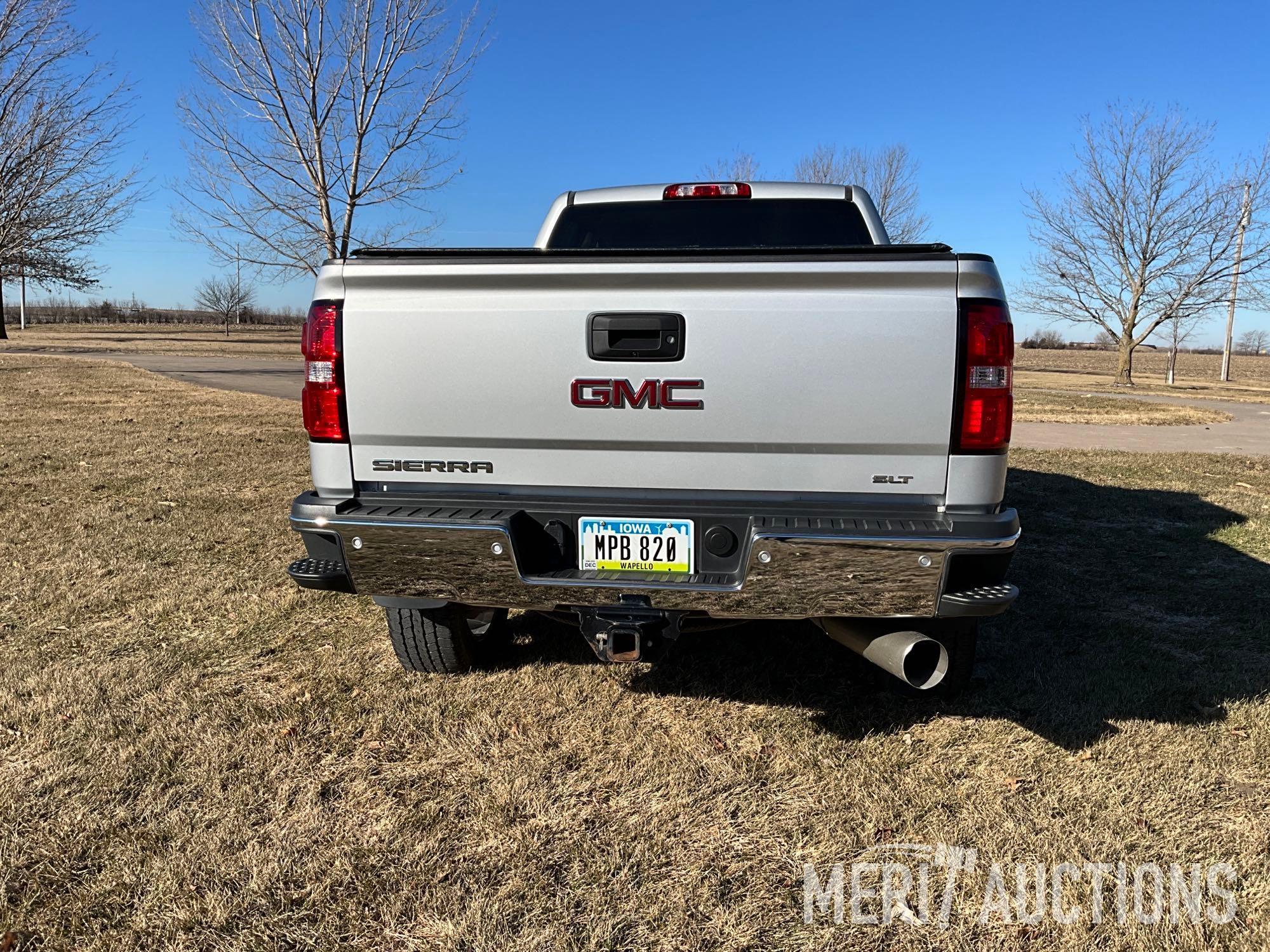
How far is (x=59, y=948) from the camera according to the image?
6.50ft

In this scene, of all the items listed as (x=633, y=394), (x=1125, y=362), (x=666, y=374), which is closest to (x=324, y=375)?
(x=633, y=394)

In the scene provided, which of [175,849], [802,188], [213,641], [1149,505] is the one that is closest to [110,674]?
[213,641]

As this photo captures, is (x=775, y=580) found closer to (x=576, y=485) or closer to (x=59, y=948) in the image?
(x=576, y=485)

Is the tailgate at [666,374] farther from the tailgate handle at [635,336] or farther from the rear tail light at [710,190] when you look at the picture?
the rear tail light at [710,190]

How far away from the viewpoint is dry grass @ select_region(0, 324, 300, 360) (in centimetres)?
3362

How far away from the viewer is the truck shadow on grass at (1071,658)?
10.8ft

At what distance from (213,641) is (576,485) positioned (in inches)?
89.6

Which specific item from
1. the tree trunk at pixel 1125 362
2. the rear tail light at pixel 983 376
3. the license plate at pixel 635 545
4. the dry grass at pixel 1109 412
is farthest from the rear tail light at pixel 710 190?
the tree trunk at pixel 1125 362

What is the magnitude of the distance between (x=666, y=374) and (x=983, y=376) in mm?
955

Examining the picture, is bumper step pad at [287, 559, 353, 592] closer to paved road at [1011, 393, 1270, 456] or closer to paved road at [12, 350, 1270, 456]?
paved road at [1011, 393, 1270, 456]

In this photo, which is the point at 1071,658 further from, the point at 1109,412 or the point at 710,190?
the point at 1109,412

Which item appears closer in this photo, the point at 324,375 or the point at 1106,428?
the point at 324,375

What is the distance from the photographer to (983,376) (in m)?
2.44

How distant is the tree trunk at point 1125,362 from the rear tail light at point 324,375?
31.4 meters
